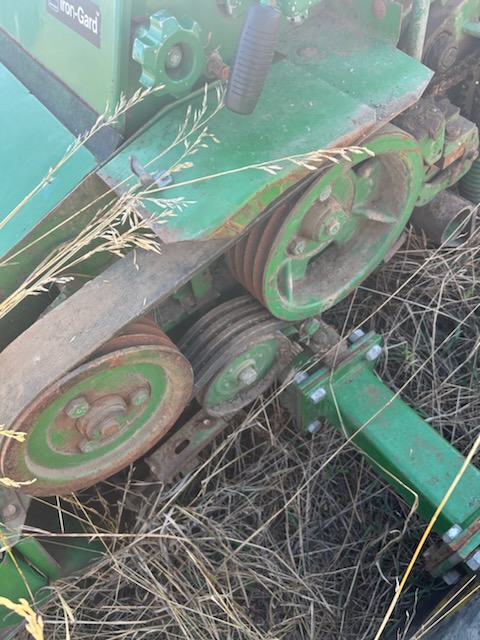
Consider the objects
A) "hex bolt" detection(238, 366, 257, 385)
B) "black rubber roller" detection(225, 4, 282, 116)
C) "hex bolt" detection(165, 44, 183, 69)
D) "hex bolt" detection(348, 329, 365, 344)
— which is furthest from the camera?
"hex bolt" detection(348, 329, 365, 344)

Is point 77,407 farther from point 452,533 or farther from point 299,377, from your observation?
point 452,533

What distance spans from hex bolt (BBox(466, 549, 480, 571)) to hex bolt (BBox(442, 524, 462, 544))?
0.22ft

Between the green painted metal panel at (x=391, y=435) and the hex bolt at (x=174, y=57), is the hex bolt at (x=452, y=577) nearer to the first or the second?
the green painted metal panel at (x=391, y=435)

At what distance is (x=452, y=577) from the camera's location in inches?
72.1

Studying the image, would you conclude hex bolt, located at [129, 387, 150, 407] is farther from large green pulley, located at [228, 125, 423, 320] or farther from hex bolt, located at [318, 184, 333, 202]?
hex bolt, located at [318, 184, 333, 202]

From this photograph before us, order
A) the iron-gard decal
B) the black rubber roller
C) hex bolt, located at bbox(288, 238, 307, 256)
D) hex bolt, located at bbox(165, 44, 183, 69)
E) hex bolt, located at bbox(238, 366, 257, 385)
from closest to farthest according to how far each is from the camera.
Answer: the black rubber roller
hex bolt, located at bbox(165, 44, 183, 69)
the iron-gard decal
hex bolt, located at bbox(288, 238, 307, 256)
hex bolt, located at bbox(238, 366, 257, 385)

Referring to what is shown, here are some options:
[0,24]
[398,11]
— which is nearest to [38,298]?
[0,24]

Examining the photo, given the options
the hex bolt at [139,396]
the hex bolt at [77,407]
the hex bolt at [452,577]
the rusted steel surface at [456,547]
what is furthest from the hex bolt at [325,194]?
the hex bolt at [452,577]

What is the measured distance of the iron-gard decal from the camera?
5.08 feet

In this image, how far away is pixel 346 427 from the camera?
210 cm

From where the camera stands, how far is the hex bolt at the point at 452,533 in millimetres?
1740

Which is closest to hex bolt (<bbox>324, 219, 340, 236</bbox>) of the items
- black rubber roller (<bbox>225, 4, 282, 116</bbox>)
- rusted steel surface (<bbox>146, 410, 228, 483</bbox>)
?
black rubber roller (<bbox>225, 4, 282, 116</bbox>)

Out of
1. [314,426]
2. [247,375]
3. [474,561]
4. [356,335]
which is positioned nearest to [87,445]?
[247,375]

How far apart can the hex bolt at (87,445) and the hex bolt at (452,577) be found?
109 centimetres
